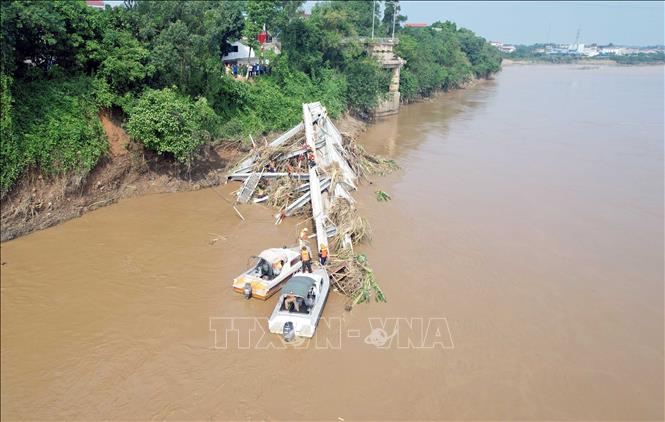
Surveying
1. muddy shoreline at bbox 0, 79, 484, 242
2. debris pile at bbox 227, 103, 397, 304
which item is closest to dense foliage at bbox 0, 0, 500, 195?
muddy shoreline at bbox 0, 79, 484, 242

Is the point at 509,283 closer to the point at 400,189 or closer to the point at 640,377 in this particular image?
the point at 640,377

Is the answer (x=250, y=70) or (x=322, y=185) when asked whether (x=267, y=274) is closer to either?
(x=322, y=185)

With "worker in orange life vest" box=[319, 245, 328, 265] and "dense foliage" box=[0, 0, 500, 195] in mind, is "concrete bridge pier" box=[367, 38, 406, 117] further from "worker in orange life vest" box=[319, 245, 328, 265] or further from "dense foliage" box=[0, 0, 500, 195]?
"worker in orange life vest" box=[319, 245, 328, 265]

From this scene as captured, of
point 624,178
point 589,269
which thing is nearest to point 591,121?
point 624,178

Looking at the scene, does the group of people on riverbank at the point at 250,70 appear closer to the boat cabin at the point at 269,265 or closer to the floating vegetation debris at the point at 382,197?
the floating vegetation debris at the point at 382,197

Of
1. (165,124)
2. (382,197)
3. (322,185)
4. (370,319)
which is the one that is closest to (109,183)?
(165,124)
